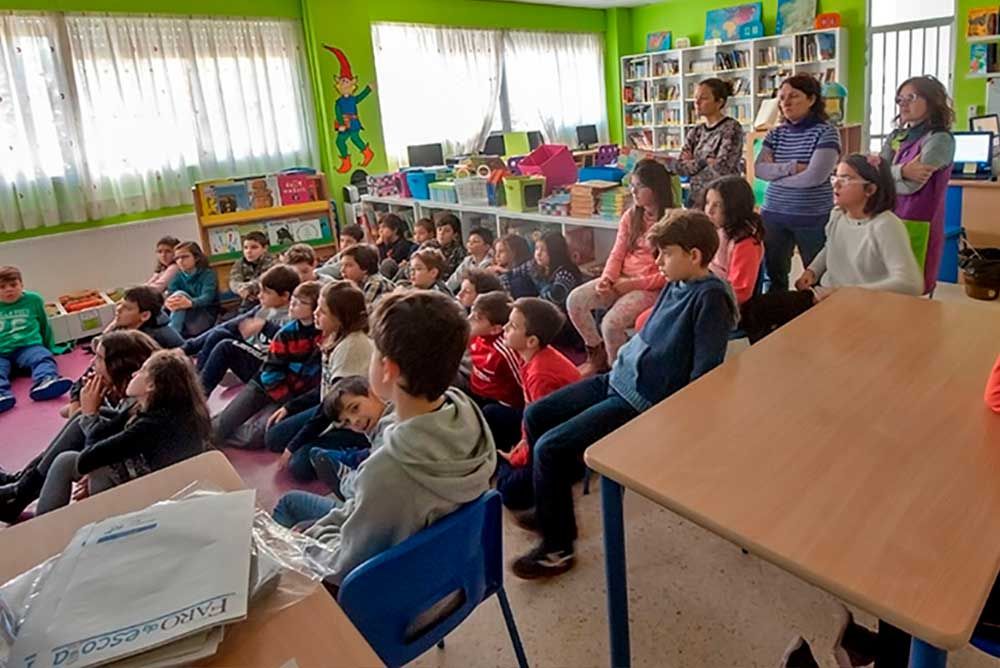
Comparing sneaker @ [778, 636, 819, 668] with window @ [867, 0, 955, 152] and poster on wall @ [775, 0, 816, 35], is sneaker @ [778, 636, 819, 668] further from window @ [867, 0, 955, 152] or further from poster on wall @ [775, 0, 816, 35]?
poster on wall @ [775, 0, 816, 35]

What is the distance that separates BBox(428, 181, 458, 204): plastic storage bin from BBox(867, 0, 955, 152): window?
4.51 m

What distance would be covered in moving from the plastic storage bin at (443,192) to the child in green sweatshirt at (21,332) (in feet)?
7.77

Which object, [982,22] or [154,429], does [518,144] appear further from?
[982,22]

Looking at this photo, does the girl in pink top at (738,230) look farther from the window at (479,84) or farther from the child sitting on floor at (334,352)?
the window at (479,84)

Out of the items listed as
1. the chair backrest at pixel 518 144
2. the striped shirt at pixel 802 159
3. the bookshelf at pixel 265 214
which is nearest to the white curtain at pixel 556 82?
the chair backrest at pixel 518 144

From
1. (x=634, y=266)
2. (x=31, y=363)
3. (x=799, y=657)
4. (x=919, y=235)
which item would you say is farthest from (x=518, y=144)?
(x=799, y=657)

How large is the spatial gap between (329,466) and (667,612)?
1155 millimetres

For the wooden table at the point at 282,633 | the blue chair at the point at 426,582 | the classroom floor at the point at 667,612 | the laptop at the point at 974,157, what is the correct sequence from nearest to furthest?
1. the wooden table at the point at 282,633
2. the blue chair at the point at 426,582
3. the classroom floor at the point at 667,612
4. the laptop at the point at 974,157

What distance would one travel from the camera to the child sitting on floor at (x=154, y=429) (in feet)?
6.51

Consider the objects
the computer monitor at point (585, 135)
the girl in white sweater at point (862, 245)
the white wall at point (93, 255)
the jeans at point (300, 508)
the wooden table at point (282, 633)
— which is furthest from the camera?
the computer monitor at point (585, 135)

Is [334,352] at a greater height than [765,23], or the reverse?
[765,23]

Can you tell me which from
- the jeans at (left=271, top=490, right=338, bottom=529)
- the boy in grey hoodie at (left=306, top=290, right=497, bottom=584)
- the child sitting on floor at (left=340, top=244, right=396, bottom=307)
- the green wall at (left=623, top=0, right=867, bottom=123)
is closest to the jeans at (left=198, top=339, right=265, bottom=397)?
the child sitting on floor at (left=340, top=244, right=396, bottom=307)

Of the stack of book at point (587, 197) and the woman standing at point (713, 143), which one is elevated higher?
the woman standing at point (713, 143)

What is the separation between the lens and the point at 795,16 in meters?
7.46
